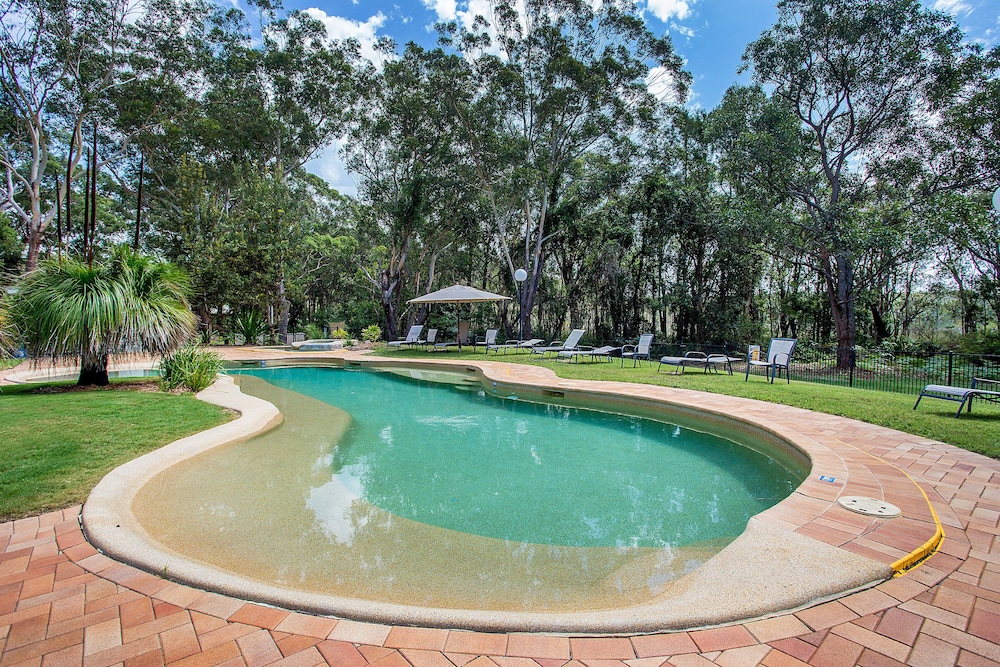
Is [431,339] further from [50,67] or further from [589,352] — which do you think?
[50,67]

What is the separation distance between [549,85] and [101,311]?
44.3 ft

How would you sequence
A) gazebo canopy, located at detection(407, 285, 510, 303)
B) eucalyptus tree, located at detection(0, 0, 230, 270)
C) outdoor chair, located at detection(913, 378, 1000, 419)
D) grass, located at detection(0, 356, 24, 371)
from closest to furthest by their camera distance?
outdoor chair, located at detection(913, 378, 1000, 419), grass, located at detection(0, 356, 24, 371), eucalyptus tree, located at detection(0, 0, 230, 270), gazebo canopy, located at detection(407, 285, 510, 303)

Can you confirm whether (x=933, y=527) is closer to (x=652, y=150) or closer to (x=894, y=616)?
(x=894, y=616)

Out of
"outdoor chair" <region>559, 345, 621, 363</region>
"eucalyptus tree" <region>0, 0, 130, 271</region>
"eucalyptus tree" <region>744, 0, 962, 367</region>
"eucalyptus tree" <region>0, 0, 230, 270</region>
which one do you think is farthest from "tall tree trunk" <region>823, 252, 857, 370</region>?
"eucalyptus tree" <region>0, 0, 130, 271</region>

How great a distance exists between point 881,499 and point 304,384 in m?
9.89

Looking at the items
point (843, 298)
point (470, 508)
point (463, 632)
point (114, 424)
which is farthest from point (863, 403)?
point (114, 424)

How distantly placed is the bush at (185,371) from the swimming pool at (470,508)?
242 centimetres

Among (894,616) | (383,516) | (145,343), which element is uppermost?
(145,343)

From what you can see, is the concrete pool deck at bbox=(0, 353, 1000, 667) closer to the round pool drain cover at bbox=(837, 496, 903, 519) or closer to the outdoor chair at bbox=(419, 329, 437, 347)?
the round pool drain cover at bbox=(837, 496, 903, 519)

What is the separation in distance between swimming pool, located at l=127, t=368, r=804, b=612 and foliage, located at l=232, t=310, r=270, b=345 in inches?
591

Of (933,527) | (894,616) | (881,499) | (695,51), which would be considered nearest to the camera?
(894,616)

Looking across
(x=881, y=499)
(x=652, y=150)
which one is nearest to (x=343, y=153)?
(x=652, y=150)

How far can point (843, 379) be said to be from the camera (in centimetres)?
998

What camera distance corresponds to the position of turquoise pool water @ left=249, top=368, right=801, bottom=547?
3.30 m
